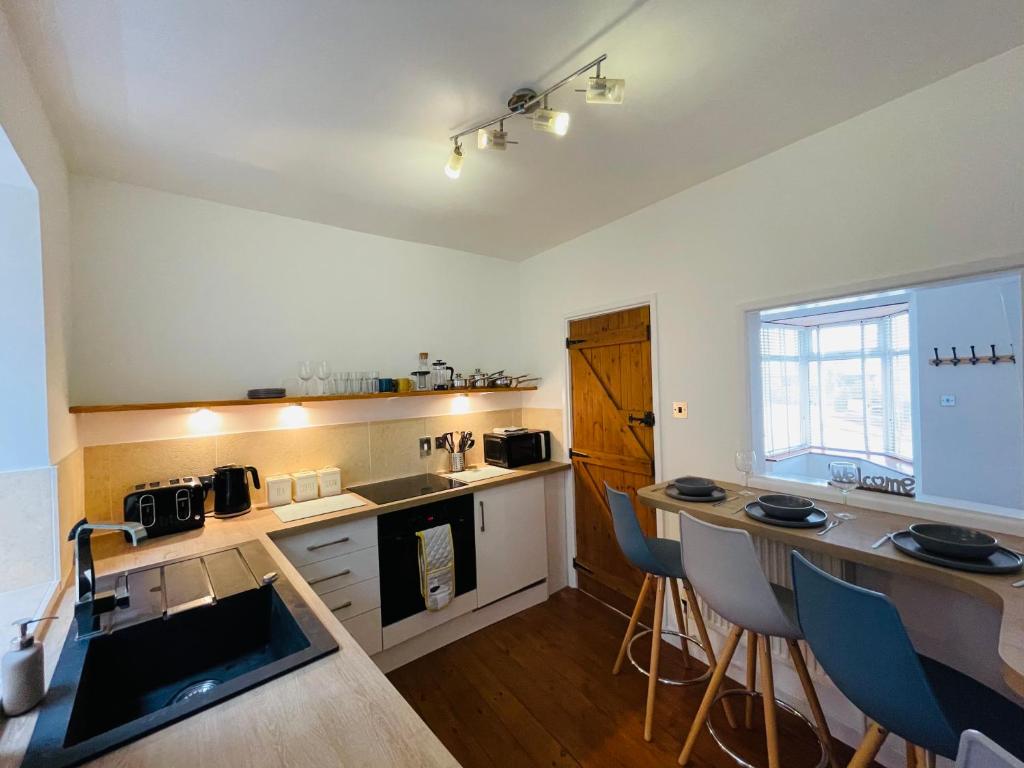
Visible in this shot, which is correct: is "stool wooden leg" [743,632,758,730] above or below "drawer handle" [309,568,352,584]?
below

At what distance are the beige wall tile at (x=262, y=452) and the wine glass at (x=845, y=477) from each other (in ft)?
9.18

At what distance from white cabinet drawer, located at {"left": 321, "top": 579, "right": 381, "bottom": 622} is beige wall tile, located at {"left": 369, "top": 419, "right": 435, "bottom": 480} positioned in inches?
29.2

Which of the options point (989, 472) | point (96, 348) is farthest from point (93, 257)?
point (989, 472)

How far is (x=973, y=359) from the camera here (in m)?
2.56

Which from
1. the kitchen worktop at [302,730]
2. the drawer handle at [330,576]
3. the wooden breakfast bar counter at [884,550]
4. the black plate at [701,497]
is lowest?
the drawer handle at [330,576]

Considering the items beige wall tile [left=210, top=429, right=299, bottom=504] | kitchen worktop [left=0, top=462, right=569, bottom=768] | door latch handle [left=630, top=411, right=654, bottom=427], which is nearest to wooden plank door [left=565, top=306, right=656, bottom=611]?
door latch handle [left=630, top=411, right=654, bottom=427]

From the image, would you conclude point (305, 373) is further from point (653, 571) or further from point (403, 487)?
point (653, 571)

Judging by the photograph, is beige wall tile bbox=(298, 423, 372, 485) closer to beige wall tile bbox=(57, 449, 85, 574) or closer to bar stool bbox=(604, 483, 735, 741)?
beige wall tile bbox=(57, 449, 85, 574)

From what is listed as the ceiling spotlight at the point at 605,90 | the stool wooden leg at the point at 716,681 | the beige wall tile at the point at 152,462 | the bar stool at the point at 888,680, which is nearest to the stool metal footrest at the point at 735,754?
the stool wooden leg at the point at 716,681

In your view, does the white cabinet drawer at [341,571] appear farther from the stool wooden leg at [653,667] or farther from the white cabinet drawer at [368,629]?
the stool wooden leg at [653,667]

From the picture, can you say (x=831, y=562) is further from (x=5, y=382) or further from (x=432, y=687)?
(x=5, y=382)

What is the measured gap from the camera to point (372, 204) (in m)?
2.32

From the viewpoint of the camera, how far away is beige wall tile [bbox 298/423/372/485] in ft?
8.00

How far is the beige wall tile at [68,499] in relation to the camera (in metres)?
1.39
